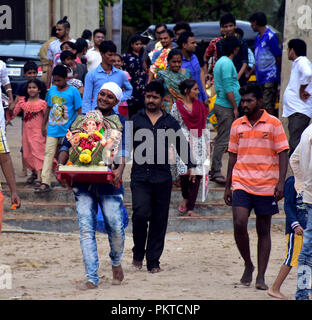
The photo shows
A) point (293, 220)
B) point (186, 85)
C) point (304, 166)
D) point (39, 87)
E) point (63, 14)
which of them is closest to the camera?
point (304, 166)

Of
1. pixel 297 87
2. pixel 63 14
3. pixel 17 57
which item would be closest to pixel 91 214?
pixel 297 87

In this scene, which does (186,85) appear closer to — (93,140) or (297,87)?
(297,87)

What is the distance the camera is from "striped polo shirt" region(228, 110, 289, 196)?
277 inches

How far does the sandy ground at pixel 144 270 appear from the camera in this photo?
6.81 metres

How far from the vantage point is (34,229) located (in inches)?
380

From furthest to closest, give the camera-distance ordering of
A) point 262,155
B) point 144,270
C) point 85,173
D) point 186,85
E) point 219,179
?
point 219,179 < point 186,85 < point 144,270 < point 262,155 < point 85,173

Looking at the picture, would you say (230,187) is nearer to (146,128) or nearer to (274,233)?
(146,128)

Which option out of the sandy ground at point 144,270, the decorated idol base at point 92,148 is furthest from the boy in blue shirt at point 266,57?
the decorated idol base at point 92,148

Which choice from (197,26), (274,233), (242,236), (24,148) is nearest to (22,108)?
(24,148)

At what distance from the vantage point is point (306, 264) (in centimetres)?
620

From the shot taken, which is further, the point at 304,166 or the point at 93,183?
the point at 93,183

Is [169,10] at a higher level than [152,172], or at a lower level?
higher

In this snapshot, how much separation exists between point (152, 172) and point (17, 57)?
1030cm

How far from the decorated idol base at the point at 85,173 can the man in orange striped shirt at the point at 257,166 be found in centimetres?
122
